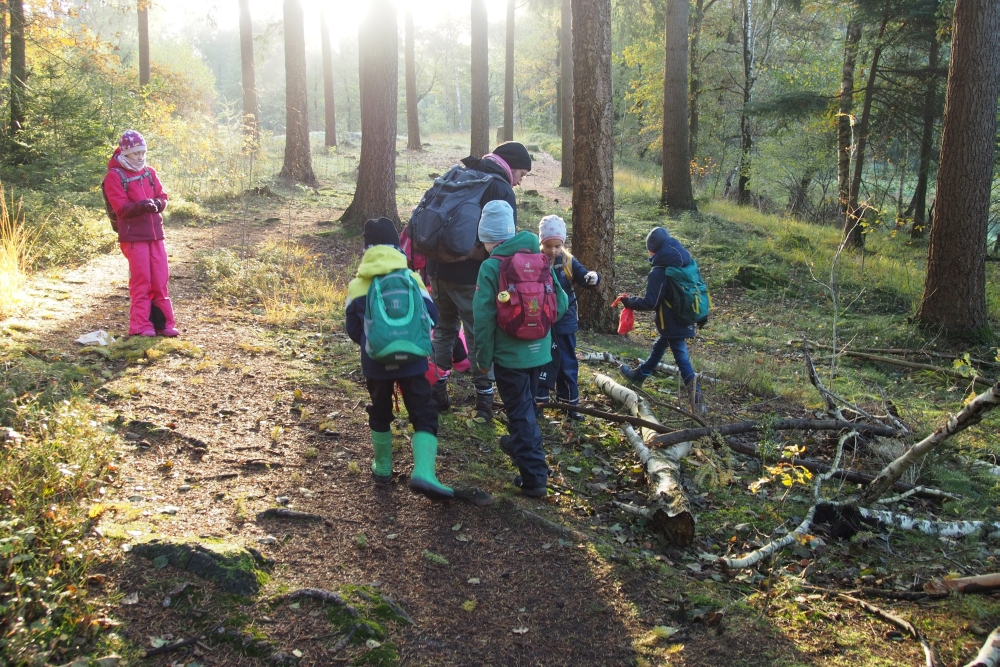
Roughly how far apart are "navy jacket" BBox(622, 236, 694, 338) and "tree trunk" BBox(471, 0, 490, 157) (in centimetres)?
1377

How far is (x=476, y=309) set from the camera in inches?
173

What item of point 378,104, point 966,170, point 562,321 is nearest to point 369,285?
point 562,321

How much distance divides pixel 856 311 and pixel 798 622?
31.1 ft

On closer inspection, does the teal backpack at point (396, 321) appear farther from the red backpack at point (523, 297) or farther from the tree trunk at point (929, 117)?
the tree trunk at point (929, 117)

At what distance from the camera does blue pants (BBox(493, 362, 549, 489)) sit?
443 cm

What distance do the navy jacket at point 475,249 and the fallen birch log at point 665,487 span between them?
6.07 ft

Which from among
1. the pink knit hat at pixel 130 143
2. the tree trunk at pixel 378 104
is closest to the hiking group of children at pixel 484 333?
the pink knit hat at pixel 130 143

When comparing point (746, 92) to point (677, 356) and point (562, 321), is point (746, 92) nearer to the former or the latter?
point (677, 356)

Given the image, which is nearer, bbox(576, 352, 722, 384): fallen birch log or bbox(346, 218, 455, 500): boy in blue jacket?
bbox(346, 218, 455, 500): boy in blue jacket

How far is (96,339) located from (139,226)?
1.15 m

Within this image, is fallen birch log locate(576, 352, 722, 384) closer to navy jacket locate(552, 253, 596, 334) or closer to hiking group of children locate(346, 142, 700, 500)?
navy jacket locate(552, 253, 596, 334)

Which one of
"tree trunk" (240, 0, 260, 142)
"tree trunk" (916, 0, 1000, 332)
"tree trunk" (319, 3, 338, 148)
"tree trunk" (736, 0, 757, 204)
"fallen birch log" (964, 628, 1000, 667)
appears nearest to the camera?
"fallen birch log" (964, 628, 1000, 667)

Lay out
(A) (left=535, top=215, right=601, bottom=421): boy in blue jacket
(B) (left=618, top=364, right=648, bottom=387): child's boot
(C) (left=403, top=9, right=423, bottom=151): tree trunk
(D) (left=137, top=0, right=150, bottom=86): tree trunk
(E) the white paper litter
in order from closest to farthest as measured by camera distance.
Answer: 1. (A) (left=535, top=215, right=601, bottom=421): boy in blue jacket
2. (E) the white paper litter
3. (B) (left=618, top=364, right=648, bottom=387): child's boot
4. (D) (left=137, top=0, right=150, bottom=86): tree trunk
5. (C) (left=403, top=9, right=423, bottom=151): tree trunk

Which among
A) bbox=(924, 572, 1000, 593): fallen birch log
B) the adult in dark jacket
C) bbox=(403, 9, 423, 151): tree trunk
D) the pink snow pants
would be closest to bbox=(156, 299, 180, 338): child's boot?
the pink snow pants
